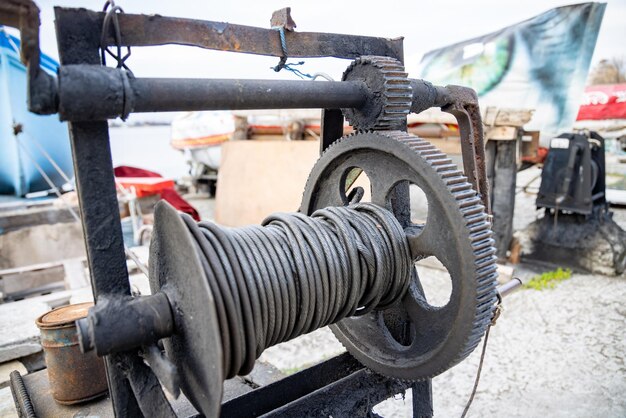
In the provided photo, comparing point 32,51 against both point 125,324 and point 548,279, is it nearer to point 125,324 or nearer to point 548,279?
point 125,324

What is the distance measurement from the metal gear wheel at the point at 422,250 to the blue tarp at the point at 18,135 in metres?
6.96

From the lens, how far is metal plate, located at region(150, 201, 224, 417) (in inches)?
39.1

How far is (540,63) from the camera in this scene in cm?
873

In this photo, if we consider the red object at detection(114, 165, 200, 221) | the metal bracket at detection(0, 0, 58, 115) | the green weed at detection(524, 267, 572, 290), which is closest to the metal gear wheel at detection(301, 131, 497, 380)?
the metal bracket at detection(0, 0, 58, 115)

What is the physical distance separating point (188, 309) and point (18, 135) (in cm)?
795

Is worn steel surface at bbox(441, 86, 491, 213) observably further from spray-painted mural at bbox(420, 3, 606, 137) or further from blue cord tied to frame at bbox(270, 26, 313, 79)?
spray-painted mural at bbox(420, 3, 606, 137)

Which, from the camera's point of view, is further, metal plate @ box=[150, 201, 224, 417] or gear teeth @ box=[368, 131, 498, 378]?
gear teeth @ box=[368, 131, 498, 378]

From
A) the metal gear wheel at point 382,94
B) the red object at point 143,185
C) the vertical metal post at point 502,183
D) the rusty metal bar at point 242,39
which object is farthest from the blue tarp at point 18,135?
the metal gear wheel at point 382,94

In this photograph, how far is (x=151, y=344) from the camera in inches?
43.6

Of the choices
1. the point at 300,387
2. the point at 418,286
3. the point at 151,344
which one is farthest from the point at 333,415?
the point at 151,344

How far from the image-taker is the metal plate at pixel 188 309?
99 centimetres

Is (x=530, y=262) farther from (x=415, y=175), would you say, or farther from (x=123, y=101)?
(x=123, y=101)

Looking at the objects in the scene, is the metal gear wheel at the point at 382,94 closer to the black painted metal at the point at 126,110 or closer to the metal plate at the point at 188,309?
the black painted metal at the point at 126,110

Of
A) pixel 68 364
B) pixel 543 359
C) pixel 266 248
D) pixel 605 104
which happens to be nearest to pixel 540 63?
pixel 543 359
